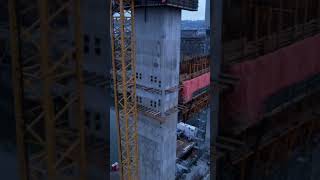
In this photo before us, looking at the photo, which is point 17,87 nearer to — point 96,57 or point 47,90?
point 47,90

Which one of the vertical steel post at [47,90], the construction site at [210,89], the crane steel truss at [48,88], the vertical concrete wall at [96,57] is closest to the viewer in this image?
the vertical steel post at [47,90]

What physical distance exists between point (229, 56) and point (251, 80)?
0.62 metres

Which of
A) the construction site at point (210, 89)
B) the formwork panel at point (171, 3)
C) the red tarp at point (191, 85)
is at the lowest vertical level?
the red tarp at point (191, 85)

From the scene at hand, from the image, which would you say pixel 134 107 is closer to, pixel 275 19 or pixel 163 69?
pixel 163 69

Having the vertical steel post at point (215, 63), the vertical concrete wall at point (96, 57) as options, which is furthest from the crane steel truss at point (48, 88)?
the vertical steel post at point (215, 63)

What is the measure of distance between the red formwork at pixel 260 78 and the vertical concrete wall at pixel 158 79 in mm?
16202

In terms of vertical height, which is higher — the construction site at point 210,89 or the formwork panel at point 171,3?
the formwork panel at point 171,3

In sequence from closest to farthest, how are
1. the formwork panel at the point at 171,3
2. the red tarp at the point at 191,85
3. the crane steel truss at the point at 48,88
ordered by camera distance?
1. the crane steel truss at the point at 48,88
2. the formwork panel at the point at 171,3
3. the red tarp at the point at 191,85

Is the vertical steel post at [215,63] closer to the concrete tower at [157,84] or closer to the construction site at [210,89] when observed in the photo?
the construction site at [210,89]

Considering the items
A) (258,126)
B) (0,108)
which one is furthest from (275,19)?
(0,108)

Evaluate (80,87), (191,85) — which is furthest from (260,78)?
(191,85)

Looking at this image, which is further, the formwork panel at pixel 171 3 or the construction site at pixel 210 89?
the formwork panel at pixel 171 3

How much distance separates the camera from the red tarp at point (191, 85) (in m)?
32.8

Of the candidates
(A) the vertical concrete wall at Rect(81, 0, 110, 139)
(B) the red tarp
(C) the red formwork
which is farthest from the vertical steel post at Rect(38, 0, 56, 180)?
(B) the red tarp
